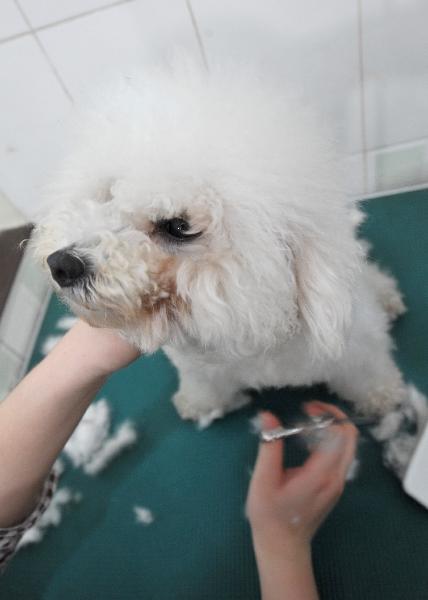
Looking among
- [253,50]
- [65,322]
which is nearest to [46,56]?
[253,50]

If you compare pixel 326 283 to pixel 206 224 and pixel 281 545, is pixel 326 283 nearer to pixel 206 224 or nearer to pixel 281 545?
pixel 206 224

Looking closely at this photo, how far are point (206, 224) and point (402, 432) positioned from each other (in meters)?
0.62

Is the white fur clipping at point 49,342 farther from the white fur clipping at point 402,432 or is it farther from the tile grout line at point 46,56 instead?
the white fur clipping at point 402,432

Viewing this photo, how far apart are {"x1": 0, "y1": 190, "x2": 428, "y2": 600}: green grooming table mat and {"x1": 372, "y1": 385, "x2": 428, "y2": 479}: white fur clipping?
0.02m

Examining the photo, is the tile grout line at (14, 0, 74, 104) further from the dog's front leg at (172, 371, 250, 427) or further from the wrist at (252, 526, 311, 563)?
the wrist at (252, 526, 311, 563)

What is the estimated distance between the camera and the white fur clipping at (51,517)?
0.96 metres

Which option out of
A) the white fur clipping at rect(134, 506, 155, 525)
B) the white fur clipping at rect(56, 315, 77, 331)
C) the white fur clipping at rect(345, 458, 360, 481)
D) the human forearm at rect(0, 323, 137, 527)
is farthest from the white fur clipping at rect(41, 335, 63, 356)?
the white fur clipping at rect(345, 458, 360, 481)

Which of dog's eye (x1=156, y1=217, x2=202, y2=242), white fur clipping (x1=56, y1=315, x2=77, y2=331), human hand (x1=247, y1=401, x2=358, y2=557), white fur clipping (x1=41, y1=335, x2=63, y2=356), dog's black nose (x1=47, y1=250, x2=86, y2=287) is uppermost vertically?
dog's black nose (x1=47, y1=250, x2=86, y2=287)

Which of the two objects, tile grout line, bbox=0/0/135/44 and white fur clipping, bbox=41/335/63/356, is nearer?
tile grout line, bbox=0/0/135/44

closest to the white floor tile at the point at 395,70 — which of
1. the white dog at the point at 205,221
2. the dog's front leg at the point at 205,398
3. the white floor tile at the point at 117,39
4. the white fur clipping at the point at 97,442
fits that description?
the white floor tile at the point at 117,39

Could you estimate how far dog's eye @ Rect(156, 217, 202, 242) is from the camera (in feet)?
1.82

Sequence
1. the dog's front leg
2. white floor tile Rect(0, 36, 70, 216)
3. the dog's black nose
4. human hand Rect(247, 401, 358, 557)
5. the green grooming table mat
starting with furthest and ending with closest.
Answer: white floor tile Rect(0, 36, 70, 216), the dog's front leg, the green grooming table mat, human hand Rect(247, 401, 358, 557), the dog's black nose

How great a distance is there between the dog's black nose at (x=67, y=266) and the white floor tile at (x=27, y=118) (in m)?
0.48

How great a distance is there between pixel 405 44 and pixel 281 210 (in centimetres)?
72
